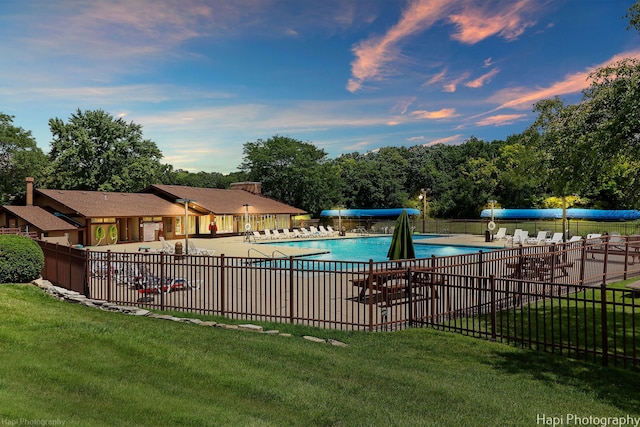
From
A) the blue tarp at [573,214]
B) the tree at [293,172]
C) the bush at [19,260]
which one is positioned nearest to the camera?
the bush at [19,260]

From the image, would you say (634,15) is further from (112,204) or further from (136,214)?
(112,204)

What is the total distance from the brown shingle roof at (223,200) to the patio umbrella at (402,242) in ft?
98.5

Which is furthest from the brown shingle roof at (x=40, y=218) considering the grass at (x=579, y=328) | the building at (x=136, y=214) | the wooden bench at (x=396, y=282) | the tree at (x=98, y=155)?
the grass at (x=579, y=328)

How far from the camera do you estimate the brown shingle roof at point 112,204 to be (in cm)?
3206

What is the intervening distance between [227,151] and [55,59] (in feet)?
135

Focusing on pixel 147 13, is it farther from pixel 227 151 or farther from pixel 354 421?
pixel 227 151

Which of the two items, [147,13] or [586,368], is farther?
[147,13]

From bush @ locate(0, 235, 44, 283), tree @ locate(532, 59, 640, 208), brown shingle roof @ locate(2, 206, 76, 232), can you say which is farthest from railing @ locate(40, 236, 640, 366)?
brown shingle roof @ locate(2, 206, 76, 232)

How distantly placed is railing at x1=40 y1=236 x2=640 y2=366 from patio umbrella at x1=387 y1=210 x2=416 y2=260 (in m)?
0.38

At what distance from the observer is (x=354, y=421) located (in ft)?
13.8

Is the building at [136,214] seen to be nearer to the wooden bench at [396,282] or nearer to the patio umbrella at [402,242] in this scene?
the patio umbrella at [402,242]

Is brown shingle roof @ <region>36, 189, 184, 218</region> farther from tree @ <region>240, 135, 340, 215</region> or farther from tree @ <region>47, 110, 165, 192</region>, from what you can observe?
tree @ <region>240, 135, 340, 215</region>

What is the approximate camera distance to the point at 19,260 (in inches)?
481

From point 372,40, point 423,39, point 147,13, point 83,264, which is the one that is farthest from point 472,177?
point 83,264
